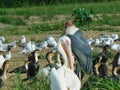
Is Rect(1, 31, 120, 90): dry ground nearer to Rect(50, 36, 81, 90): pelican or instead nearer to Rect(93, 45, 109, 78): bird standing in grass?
Rect(93, 45, 109, 78): bird standing in grass

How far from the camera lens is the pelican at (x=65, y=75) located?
4.83m

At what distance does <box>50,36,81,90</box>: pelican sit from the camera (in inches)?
190

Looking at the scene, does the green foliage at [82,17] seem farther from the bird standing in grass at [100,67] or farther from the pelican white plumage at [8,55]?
the bird standing in grass at [100,67]

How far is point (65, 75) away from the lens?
4906mm

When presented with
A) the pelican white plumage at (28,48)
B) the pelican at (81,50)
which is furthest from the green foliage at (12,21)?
the pelican at (81,50)

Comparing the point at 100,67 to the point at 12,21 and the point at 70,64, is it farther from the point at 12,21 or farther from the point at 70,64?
the point at 12,21

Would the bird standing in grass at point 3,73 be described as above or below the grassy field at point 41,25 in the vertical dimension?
above

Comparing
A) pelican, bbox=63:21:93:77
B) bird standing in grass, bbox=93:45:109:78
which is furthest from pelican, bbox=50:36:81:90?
bird standing in grass, bbox=93:45:109:78

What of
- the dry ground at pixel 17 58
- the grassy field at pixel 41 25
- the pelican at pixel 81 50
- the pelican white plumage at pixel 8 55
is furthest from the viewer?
the grassy field at pixel 41 25

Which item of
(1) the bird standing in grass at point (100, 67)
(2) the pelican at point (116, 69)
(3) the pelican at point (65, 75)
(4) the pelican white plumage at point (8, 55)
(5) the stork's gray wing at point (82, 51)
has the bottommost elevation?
(4) the pelican white plumage at point (8, 55)

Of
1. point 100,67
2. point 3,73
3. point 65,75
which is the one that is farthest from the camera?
point 100,67

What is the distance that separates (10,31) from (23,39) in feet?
9.66

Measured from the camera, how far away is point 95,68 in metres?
10.2

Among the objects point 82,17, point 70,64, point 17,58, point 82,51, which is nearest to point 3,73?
point 82,51
